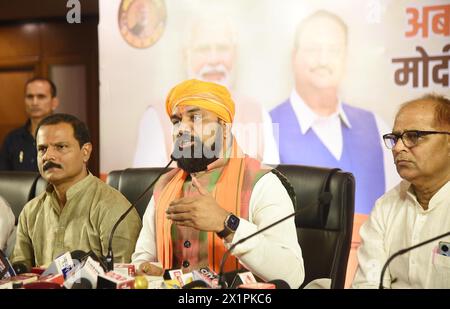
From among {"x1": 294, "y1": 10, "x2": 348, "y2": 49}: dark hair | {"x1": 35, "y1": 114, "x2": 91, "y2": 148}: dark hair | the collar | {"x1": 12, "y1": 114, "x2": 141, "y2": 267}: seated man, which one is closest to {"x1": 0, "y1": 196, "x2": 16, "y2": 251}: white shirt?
{"x1": 12, "y1": 114, "x2": 141, "y2": 267}: seated man

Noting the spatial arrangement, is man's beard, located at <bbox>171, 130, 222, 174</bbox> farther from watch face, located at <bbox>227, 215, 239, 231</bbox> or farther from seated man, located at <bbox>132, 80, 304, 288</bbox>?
watch face, located at <bbox>227, 215, 239, 231</bbox>

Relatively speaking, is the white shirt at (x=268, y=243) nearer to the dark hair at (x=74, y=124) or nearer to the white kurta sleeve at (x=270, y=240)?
the white kurta sleeve at (x=270, y=240)

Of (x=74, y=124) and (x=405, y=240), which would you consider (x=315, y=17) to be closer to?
(x=74, y=124)

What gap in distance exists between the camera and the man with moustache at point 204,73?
2.99m

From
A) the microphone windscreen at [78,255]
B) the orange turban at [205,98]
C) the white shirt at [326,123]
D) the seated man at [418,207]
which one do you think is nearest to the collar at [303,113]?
the white shirt at [326,123]

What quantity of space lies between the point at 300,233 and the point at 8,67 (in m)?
2.84

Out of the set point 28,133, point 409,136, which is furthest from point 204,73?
point 409,136

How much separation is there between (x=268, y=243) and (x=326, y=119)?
1.28 meters

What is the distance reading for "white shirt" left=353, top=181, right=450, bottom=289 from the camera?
1.63 meters

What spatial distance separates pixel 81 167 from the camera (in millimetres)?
2098

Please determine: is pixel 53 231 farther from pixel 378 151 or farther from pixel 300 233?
pixel 378 151

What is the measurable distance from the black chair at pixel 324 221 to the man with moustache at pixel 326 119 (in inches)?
29.6

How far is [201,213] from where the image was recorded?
1.73m

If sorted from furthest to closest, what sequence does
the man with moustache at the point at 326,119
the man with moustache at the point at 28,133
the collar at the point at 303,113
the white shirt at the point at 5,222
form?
the collar at the point at 303,113 → the man with moustache at the point at 326,119 → the man with moustache at the point at 28,133 → the white shirt at the point at 5,222
